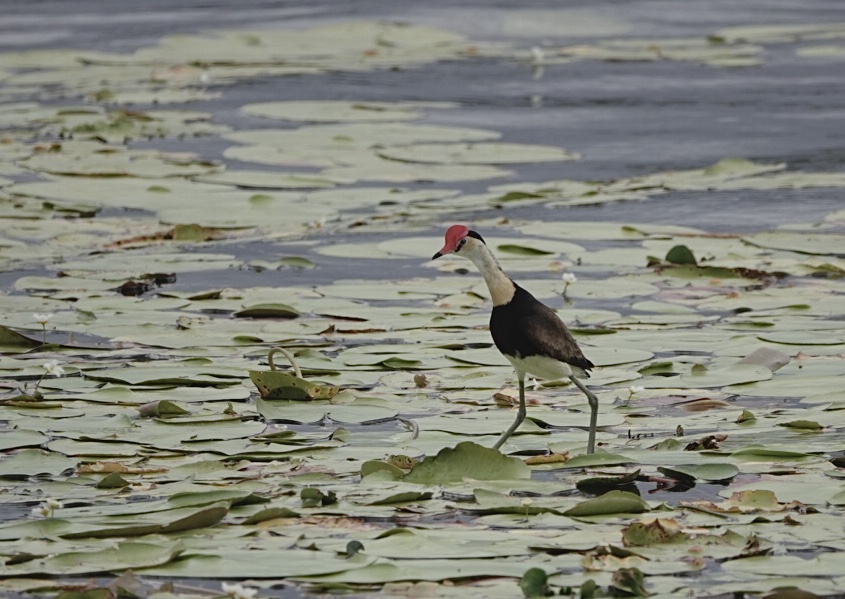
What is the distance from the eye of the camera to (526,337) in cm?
503

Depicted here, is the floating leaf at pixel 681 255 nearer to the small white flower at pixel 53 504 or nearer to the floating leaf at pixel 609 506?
the floating leaf at pixel 609 506

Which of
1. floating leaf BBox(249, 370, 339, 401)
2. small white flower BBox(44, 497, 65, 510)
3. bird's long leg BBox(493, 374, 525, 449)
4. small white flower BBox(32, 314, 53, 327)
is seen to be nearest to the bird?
bird's long leg BBox(493, 374, 525, 449)

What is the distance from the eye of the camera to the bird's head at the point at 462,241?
529 cm

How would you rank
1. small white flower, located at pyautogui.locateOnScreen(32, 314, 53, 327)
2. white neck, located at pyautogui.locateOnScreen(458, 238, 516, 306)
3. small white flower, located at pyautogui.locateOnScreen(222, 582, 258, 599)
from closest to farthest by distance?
small white flower, located at pyautogui.locateOnScreen(222, 582, 258, 599) < white neck, located at pyautogui.locateOnScreen(458, 238, 516, 306) < small white flower, located at pyautogui.locateOnScreen(32, 314, 53, 327)

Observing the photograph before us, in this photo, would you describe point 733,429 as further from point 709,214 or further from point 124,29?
point 124,29

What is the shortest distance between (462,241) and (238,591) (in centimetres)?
198

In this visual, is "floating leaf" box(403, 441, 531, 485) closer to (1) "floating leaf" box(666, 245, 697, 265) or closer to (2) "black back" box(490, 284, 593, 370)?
(2) "black back" box(490, 284, 593, 370)

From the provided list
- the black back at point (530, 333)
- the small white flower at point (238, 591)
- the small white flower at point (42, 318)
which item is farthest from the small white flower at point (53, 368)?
the small white flower at point (238, 591)

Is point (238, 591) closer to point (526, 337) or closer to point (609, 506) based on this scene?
point (609, 506)

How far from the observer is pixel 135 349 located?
638cm

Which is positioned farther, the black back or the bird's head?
the bird's head

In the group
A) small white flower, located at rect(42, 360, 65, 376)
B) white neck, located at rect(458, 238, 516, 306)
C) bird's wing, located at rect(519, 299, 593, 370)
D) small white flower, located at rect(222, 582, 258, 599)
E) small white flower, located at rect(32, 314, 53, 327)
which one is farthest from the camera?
small white flower, located at rect(32, 314, 53, 327)

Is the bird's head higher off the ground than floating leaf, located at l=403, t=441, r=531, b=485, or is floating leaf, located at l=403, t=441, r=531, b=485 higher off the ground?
the bird's head

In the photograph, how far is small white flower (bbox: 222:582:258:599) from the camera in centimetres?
358
